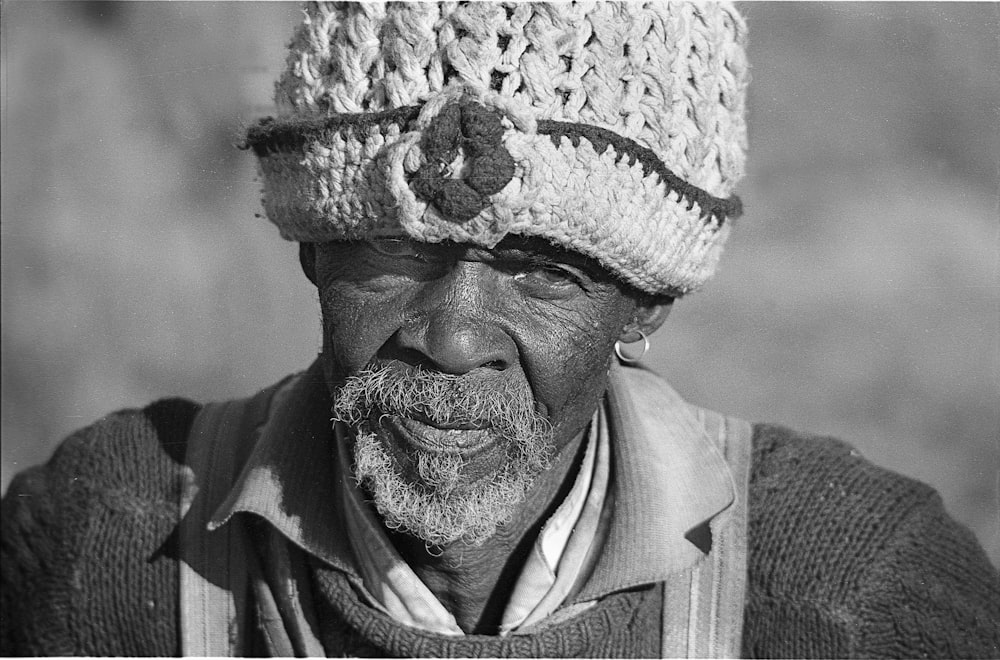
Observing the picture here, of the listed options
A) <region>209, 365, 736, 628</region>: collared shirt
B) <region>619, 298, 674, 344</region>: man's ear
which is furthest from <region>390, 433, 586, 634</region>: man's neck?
<region>619, 298, 674, 344</region>: man's ear

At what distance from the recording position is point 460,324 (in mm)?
1726

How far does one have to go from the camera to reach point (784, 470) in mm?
2170

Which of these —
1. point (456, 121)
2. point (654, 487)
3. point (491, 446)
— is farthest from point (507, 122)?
point (654, 487)

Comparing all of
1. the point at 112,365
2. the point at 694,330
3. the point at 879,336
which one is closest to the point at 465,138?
the point at 694,330

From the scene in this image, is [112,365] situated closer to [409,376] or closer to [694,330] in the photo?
[694,330]

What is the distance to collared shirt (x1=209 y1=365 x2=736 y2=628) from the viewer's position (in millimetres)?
1972

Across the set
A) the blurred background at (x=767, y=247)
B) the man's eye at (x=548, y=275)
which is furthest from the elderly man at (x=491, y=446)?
the blurred background at (x=767, y=247)

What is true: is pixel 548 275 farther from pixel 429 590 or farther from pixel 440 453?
pixel 429 590

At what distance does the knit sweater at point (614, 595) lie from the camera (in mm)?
1984

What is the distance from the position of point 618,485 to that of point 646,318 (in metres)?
0.32

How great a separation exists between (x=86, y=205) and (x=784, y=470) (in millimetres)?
3772

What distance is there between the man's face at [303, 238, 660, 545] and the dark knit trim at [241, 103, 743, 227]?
14 cm

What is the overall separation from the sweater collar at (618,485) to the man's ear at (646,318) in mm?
126

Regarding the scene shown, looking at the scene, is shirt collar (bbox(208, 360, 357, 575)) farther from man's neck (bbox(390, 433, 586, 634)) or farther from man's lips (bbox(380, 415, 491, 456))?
man's lips (bbox(380, 415, 491, 456))
